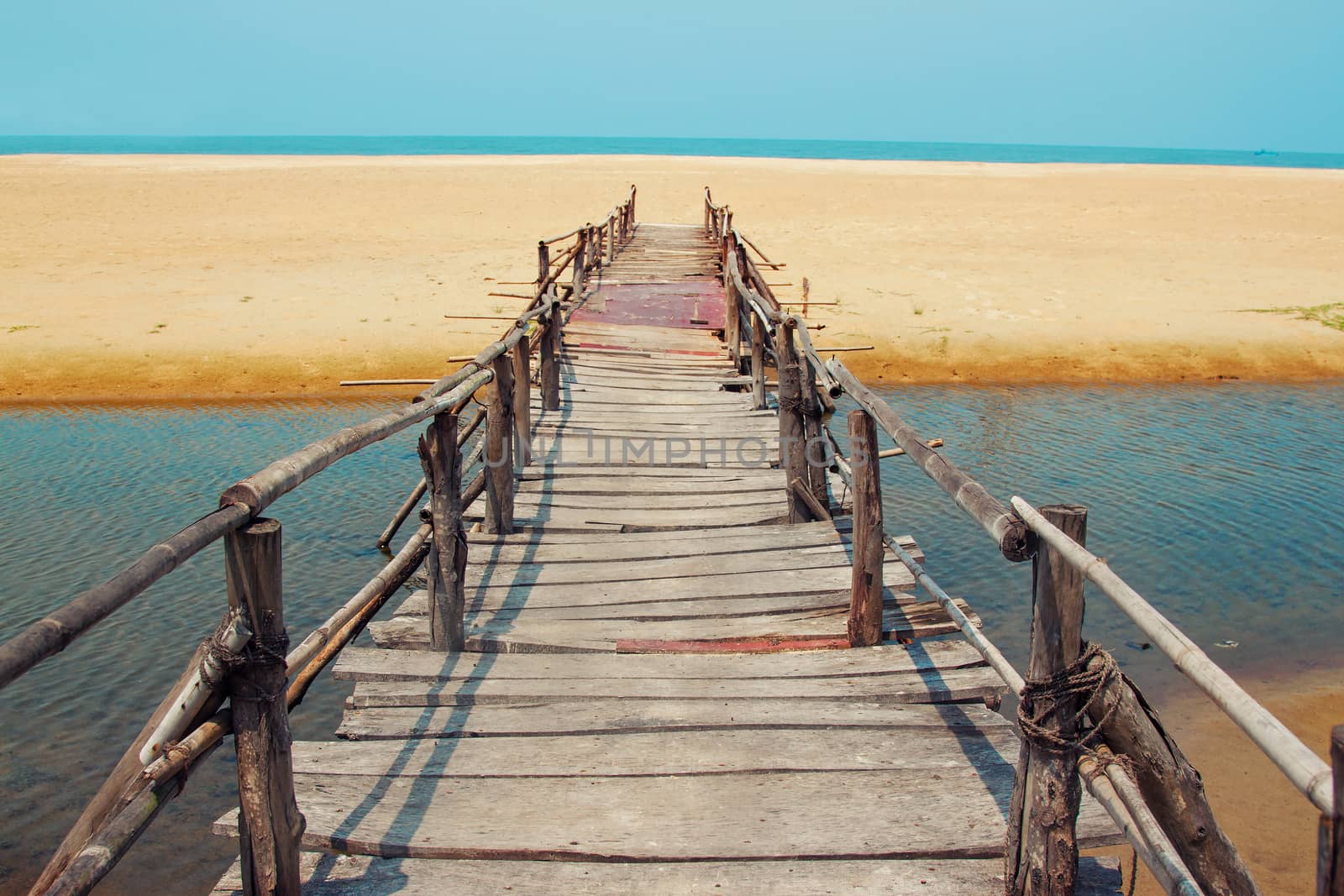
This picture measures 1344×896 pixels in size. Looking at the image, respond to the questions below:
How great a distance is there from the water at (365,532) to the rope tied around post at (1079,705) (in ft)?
12.2

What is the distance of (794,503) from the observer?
5.89 m

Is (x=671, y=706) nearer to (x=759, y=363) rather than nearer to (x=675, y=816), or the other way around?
(x=675, y=816)

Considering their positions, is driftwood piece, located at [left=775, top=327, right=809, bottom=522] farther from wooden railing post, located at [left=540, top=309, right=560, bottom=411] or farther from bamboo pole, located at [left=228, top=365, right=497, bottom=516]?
wooden railing post, located at [left=540, top=309, right=560, bottom=411]

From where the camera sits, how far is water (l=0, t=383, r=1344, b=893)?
537 centimetres

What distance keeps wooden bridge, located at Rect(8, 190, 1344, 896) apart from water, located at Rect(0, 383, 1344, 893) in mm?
1715

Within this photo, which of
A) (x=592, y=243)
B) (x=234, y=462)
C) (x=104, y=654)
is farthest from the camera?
(x=592, y=243)

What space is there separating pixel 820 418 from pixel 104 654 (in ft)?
15.5

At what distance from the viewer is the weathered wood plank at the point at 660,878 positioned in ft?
8.79

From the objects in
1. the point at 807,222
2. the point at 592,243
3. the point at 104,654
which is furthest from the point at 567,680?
the point at 807,222

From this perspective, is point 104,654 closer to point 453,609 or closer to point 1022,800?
point 453,609

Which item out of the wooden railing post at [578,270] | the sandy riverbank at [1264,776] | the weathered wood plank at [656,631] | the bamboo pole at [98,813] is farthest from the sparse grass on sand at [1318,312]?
the bamboo pole at [98,813]

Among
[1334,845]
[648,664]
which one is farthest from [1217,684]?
[648,664]

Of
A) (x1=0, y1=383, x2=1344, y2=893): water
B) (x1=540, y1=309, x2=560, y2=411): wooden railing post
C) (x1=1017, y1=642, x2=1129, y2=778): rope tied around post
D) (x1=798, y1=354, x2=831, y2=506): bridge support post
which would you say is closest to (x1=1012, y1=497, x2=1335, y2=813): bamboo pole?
(x1=1017, y1=642, x2=1129, y2=778): rope tied around post

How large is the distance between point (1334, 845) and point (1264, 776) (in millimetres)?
4467
